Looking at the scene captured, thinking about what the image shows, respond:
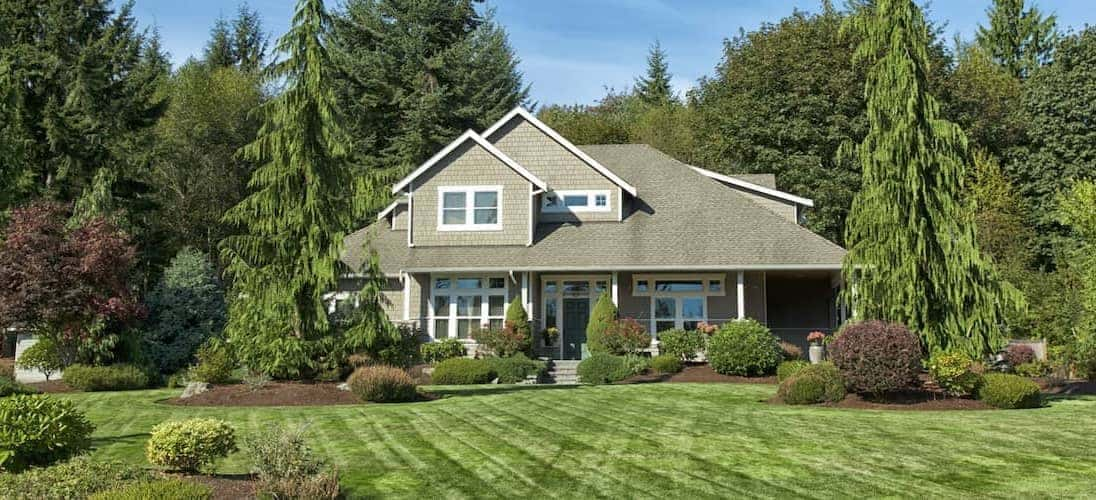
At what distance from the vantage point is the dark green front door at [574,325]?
101ft

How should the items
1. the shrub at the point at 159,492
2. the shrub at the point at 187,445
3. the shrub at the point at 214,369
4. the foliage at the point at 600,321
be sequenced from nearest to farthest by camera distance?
the shrub at the point at 159,492, the shrub at the point at 187,445, the shrub at the point at 214,369, the foliage at the point at 600,321

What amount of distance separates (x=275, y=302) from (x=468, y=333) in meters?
10.8

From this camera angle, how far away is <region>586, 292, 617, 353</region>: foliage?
90.9 feet

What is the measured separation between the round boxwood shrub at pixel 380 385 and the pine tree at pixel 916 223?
10.0m

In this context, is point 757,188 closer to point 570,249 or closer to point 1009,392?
point 570,249

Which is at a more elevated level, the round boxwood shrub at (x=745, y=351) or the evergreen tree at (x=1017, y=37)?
the evergreen tree at (x=1017, y=37)

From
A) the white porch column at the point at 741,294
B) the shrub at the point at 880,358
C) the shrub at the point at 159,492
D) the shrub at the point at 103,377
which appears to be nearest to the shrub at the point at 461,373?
the white porch column at the point at 741,294

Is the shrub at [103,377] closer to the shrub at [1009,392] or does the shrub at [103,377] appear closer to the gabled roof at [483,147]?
the gabled roof at [483,147]

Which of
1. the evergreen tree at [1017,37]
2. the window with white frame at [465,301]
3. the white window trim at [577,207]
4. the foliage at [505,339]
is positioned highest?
the evergreen tree at [1017,37]

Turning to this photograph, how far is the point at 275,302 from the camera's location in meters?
20.2

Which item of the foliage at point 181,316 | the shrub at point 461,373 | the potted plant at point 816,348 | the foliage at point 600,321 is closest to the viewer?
the shrub at point 461,373

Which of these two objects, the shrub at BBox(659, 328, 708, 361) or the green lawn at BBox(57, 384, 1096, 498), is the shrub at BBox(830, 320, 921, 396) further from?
the shrub at BBox(659, 328, 708, 361)

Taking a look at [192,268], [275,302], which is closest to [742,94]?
[192,268]

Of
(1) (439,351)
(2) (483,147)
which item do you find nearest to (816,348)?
(1) (439,351)
